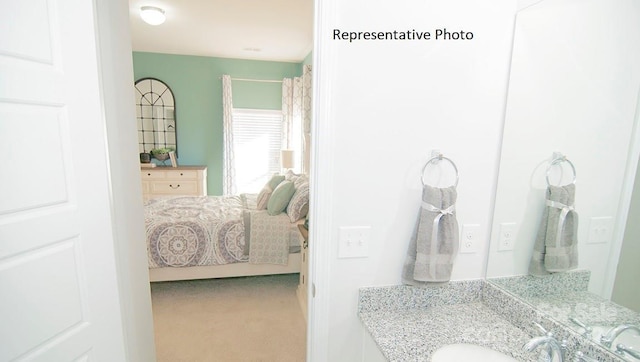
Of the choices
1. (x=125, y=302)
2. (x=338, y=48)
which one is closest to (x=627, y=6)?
(x=338, y=48)

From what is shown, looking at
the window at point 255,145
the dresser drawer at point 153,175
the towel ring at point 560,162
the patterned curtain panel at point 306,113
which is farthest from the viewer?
the window at point 255,145

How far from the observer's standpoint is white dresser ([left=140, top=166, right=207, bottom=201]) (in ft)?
15.3

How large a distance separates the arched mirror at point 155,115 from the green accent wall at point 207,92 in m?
0.09

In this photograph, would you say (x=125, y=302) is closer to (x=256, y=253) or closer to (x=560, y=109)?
(x=256, y=253)

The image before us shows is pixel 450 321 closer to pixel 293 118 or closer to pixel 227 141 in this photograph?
pixel 293 118

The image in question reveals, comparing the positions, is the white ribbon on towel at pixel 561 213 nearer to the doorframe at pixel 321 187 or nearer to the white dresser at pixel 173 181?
the doorframe at pixel 321 187

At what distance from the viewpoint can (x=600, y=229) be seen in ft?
3.04

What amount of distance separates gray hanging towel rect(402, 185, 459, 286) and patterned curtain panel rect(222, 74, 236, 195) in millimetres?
4399

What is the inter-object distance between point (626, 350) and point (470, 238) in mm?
530

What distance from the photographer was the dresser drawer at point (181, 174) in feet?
15.5

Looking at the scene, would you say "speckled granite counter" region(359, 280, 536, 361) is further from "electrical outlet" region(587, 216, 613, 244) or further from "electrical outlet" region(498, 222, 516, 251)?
"electrical outlet" region(587, 216, 613, 244)

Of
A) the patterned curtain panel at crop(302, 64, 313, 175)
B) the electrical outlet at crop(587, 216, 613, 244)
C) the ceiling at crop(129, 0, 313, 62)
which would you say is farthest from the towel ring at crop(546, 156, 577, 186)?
the patterned curtain panel at crop(302, 64, 313, 175)

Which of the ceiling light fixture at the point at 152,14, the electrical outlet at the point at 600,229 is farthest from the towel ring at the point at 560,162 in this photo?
the ceiling light fixture at the point at 152,14

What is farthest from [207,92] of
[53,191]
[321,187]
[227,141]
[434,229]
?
[434,229]
